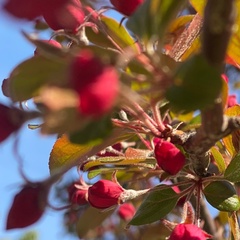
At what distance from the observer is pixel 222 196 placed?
50.7 inches

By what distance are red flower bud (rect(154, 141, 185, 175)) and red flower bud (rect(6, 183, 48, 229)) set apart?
0.29 meters

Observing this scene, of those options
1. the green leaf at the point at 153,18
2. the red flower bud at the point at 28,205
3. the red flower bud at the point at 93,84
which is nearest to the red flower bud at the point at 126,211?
the red flower bud at the point at 28,205

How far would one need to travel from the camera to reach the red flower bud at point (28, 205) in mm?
788

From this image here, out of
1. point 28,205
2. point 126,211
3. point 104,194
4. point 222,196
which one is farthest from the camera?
point 126,211

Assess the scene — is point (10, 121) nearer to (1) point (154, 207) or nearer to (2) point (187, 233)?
(2) point (187, 233)

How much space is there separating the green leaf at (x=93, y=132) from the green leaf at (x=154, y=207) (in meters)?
0.60

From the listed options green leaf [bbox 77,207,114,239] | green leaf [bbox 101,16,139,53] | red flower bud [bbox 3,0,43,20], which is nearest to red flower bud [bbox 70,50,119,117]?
red flower bud [bbox 3,0,43,20]

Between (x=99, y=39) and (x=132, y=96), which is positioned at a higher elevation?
(x=132, y=96)

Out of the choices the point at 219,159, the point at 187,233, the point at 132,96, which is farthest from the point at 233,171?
the point at 132,96

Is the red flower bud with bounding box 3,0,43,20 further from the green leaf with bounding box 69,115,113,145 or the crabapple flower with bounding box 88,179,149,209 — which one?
the crabapple flower with bounding box 88,179,149,209

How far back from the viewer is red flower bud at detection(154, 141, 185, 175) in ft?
3.34

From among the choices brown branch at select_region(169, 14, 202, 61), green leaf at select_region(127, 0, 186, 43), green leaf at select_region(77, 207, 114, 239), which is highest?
green leaf at select_region(127, 0, 186, 43)

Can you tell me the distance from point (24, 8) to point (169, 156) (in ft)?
1.46

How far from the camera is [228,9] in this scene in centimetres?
67
